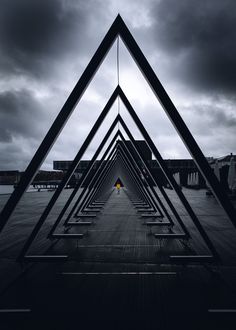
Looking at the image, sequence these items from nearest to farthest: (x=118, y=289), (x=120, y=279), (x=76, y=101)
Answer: (x=118, y=289) → (x=76, y=101) → (x=120, y=279)

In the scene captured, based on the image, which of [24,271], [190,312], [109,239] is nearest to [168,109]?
[190,312]

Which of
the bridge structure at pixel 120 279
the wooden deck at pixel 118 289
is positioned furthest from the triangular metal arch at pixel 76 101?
the wooden deck at pixel 118 289

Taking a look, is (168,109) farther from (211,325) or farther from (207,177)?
(211,325)

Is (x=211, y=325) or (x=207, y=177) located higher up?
(x=207, y=177)

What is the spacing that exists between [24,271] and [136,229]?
514 centimetres

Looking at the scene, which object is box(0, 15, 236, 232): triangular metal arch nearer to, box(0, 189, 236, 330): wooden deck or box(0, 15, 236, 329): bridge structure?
box(0, 15, 236, 329): bridge structure

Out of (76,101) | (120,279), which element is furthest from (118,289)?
(76,101)

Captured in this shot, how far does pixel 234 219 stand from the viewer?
3.78 meters

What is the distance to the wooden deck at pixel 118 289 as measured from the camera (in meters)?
3.02

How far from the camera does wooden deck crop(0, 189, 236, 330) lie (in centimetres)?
302

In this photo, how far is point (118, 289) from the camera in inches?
152

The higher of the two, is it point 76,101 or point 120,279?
point 76,101

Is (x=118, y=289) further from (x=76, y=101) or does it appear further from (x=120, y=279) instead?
(x=76, y=101)

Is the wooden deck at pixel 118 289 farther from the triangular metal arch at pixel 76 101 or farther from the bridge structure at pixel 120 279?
the triangular metal arch at pixel 76 101
